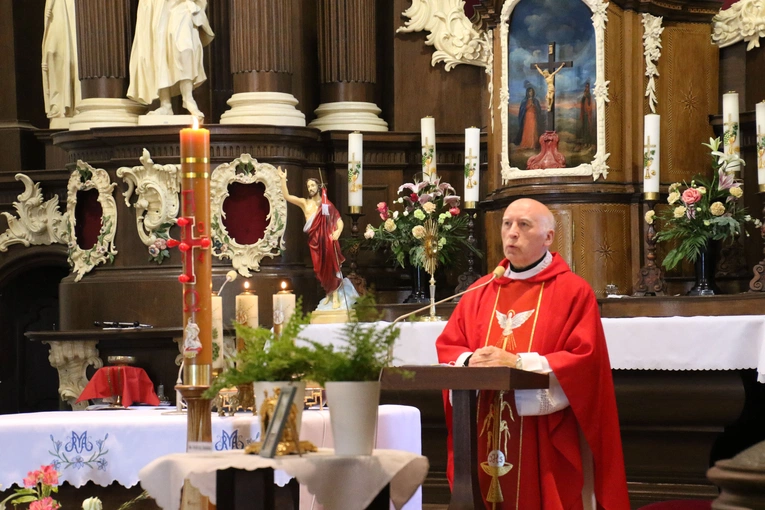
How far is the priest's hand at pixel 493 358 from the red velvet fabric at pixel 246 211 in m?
4.56

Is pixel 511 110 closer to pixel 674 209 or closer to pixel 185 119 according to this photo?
pixel 674 209

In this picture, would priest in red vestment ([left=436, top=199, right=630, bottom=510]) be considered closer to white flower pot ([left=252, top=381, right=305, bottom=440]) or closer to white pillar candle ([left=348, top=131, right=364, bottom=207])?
white flower pot ([left=252, top=381, right=305, bottom=440])

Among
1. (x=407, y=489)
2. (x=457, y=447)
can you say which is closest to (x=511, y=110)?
(x=457, y=447)

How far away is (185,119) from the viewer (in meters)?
9.42

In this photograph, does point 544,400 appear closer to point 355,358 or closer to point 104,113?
point 355,358

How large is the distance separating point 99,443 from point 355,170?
4756 mm

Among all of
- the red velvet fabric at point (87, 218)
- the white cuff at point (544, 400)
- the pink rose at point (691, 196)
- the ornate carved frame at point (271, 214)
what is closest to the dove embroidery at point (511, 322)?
the white cuff at point (544, 400)

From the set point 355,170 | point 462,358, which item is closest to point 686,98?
point 355,170

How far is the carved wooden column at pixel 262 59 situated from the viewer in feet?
31.4

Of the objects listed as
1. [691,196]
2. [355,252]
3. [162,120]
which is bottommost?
[355,252]

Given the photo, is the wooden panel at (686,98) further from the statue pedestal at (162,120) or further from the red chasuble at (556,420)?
the red chasuble at (556,420)

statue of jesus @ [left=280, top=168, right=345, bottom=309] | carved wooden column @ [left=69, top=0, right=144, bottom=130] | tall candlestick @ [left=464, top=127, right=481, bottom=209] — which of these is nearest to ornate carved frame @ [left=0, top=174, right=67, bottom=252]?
carved wooden column @ [left=69, top=0, right=144, bottom=130]

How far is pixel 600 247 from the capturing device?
28.9 feet

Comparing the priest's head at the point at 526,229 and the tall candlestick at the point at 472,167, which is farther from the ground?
the tall candlestick at the point at 472,167
